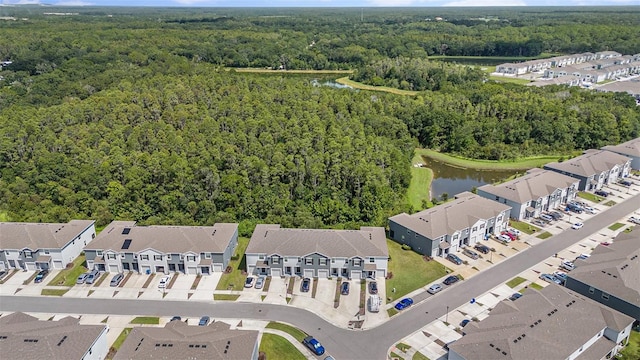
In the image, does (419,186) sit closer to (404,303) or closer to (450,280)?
(450,280)

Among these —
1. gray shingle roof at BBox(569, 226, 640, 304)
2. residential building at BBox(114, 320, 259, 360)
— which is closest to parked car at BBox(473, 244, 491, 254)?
gray shingle roof at BBox(569, 226, 640, 304)

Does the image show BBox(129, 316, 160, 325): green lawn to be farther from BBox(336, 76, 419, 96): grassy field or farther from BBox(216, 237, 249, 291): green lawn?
BBox(336, 76, 419, 96): grassy field

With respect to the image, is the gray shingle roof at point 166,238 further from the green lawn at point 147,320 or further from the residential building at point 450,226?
the residential building at point 450,226

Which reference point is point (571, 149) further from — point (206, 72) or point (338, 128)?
point (206, 72)

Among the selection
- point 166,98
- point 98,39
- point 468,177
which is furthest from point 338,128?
point 98,39

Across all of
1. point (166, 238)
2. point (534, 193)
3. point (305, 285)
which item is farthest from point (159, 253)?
point (534, 193)

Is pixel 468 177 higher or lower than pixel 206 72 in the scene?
lower

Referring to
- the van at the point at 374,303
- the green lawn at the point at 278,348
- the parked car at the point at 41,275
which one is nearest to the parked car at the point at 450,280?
the van at the point at 374,303
